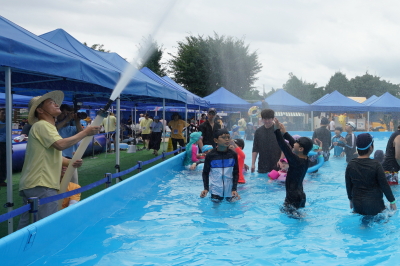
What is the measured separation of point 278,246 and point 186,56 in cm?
4832

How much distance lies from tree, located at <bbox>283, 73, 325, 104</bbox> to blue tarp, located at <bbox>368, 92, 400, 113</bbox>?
5255cm

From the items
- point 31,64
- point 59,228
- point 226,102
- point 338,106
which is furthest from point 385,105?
point 59,228

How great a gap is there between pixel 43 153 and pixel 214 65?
4881 cm

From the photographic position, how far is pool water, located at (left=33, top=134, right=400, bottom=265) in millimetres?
3953

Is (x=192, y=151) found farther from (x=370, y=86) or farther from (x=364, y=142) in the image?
(x=370, y=86)

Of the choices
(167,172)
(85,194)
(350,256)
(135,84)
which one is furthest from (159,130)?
(350,256)

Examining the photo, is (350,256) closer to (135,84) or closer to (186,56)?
(135,84)

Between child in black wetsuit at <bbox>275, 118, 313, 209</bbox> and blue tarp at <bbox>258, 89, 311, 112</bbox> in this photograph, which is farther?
blue tarp at <bbox>258, 89, 311, 112</bbox>

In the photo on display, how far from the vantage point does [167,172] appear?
9.24m

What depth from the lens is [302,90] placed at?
8369 cm

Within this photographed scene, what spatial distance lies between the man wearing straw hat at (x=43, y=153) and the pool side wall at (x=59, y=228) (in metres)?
0.24

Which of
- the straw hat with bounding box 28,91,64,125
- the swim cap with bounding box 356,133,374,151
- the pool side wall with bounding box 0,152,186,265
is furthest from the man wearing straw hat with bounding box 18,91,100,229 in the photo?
the swim cap with bounding box 356,133,374,151

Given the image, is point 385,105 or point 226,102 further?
point 385,105

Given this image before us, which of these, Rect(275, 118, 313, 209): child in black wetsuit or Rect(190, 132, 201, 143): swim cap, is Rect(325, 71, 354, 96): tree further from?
Rect(275, 118, 313, 209): child in black wetsuit
